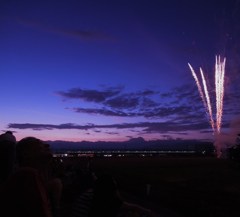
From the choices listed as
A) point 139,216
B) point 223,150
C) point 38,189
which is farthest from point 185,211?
point 223,150

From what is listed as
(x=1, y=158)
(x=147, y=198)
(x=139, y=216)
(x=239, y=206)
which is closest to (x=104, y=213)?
(x=139, y=216)

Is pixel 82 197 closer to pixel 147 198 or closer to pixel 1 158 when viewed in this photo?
pixel 1 158

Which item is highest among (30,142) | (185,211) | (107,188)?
(30,142)

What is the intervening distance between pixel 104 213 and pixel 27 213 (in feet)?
7.25

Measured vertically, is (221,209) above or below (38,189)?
below

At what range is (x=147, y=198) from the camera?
21828 millimetres

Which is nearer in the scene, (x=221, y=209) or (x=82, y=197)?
(x=82, y=197)

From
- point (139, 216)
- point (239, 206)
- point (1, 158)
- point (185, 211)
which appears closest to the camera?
point (1, 158)

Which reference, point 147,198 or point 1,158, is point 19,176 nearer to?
point 1,158

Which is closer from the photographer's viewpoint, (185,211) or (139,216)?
(139,216)

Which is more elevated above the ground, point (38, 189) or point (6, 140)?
point (6, 140)

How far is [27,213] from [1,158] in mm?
1652

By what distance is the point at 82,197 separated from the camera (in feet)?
17.2

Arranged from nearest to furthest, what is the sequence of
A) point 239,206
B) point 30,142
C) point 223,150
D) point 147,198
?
point 30,142 → point 239,206 → point 147,198 → point 223,150
